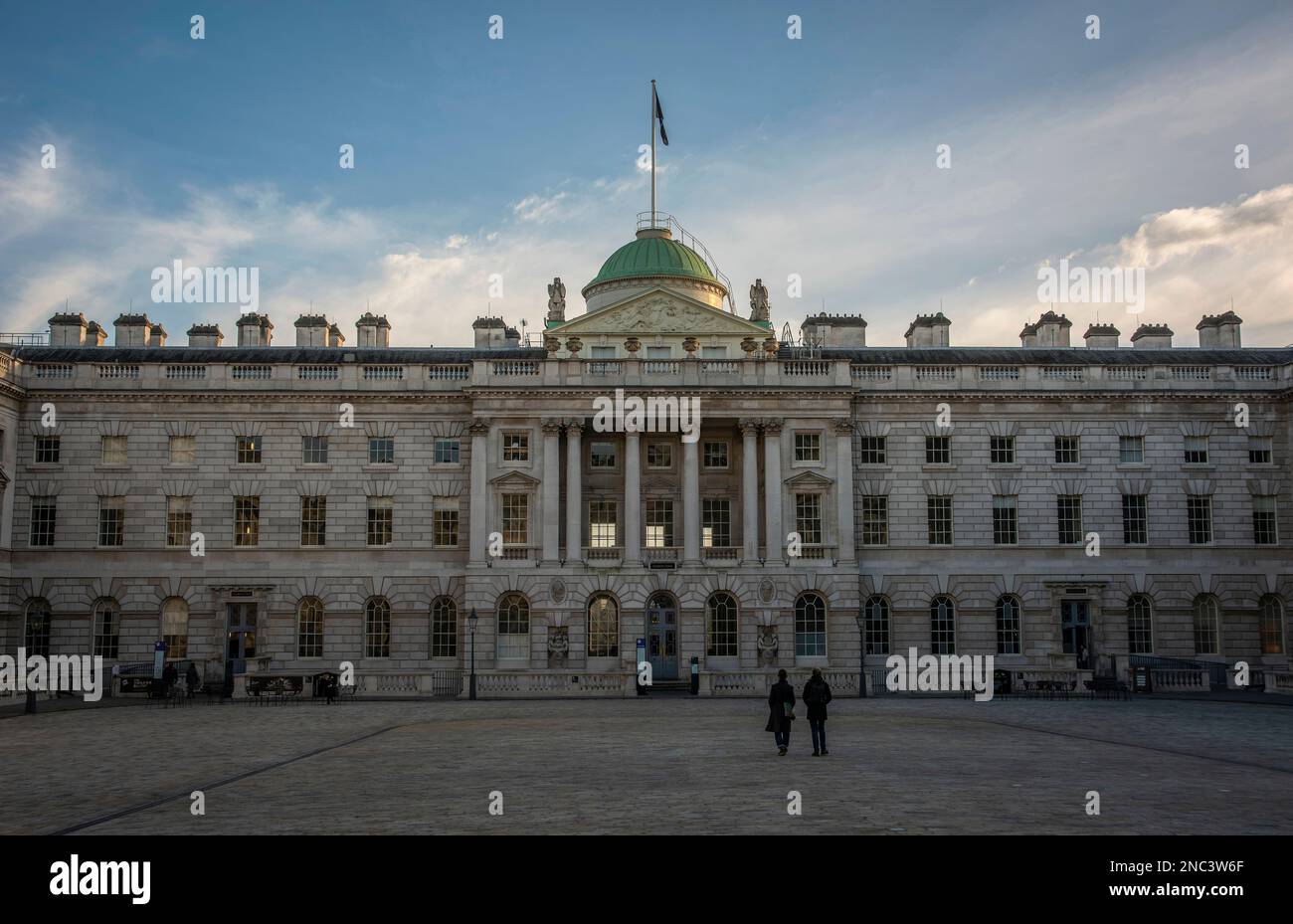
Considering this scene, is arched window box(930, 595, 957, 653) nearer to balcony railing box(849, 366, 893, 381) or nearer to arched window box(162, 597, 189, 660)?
balcony railing box(849, 366, 893, 381)

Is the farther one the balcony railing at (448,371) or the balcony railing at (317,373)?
the balcony railing at (448,371)

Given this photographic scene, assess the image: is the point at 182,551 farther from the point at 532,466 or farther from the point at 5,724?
the point at 5,724

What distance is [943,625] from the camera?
49312mm

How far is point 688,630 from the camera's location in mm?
47750

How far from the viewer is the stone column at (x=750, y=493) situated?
48.4 meters

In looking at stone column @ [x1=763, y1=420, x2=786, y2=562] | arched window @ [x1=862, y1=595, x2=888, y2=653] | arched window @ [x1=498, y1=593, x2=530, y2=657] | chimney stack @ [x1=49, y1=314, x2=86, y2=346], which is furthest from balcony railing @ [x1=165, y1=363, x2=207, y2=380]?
arched window @ [x1=862, y1=595, x2=888, y2=653]

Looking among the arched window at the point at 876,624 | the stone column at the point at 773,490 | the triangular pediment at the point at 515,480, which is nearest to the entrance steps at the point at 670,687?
the stone column at the point at 773,490

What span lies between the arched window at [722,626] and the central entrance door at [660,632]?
147 centimetres

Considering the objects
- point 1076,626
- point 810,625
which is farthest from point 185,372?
point 1076,626

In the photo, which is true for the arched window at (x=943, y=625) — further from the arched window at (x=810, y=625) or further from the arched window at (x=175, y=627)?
the arched window at (x=175, y=627)

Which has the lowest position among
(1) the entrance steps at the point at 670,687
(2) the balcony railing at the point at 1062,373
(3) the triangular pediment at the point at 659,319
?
(1) the entrance steps at the point at 670,687

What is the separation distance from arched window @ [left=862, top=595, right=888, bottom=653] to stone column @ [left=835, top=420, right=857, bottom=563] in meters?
2.26
